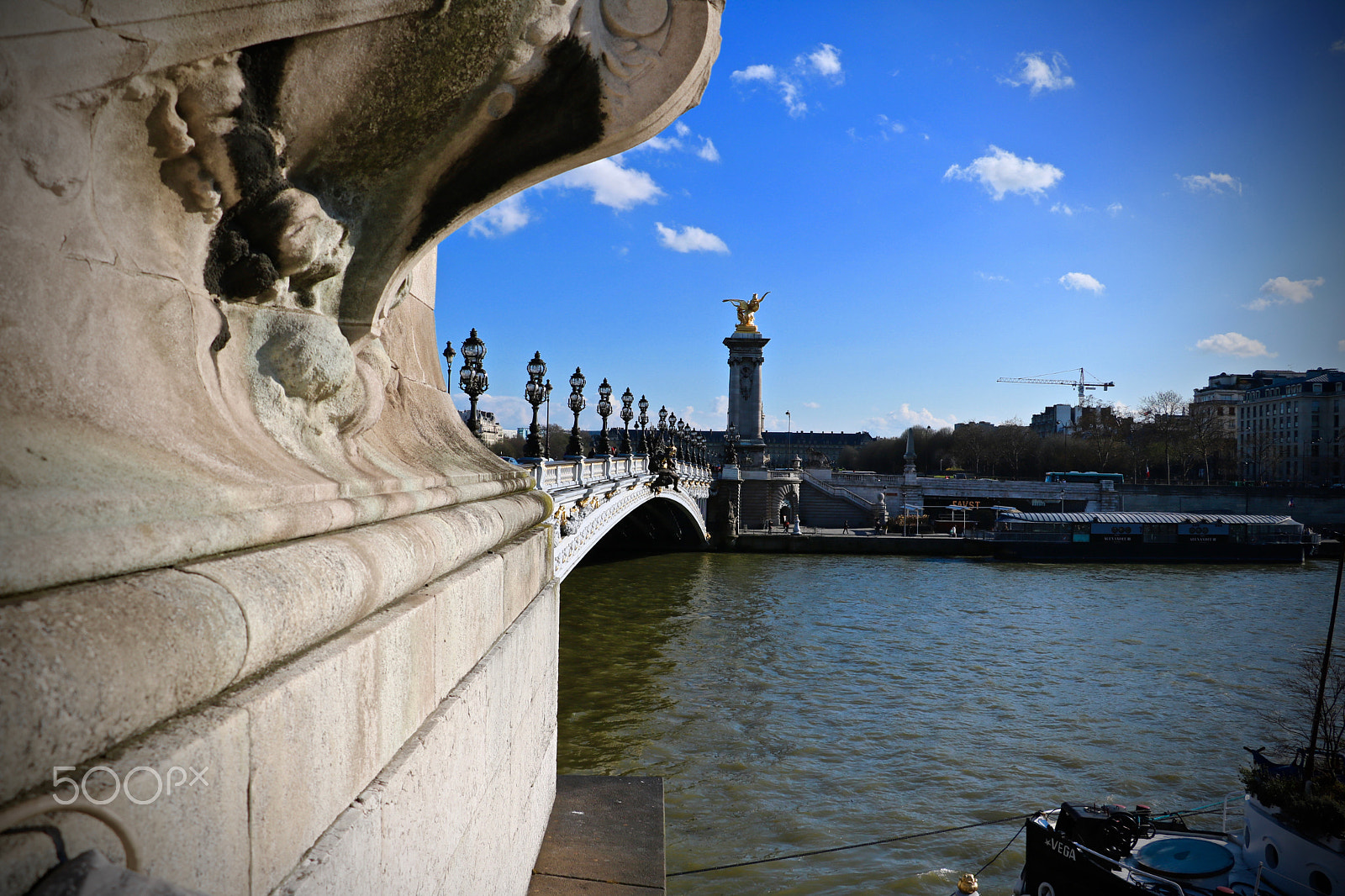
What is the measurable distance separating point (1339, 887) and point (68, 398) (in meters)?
10.5

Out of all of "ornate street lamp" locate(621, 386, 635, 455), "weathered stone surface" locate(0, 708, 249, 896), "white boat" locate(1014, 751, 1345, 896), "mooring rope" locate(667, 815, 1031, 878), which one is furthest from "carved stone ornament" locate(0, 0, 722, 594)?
"ornate street lamp" locate(621, 386, 635, 455)

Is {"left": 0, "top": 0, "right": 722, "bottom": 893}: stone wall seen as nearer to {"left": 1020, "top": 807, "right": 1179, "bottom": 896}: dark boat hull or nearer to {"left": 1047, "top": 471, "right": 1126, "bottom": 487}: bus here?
{"left": 1020, "top": 807, "right": 1179, "bottom": 896}: dark boat hull

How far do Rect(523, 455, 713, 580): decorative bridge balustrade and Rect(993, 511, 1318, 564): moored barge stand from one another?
15.4 metres

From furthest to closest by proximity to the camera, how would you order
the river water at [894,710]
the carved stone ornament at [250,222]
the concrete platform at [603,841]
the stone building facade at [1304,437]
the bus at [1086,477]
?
the stone building facade at [1304,437] → the bus at [1086,477] → the river water at [894,710] → the concrete platform at [603,841] → the carved stone ornament at [250,222]

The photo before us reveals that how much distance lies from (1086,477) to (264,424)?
70479 millimetres

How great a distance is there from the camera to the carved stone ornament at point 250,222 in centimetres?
134

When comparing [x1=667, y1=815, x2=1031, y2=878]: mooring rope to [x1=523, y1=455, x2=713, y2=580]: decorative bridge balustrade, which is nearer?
[x1=667, y1=815, x2=1031, y2=878]: mooring rope

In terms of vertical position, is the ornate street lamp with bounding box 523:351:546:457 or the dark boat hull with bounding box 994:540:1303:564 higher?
the ornate street lamp with bounding box 523:351:546:457

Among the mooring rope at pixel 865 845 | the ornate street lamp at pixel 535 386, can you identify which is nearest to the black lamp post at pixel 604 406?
the ornate street lamp at pixel 535 386

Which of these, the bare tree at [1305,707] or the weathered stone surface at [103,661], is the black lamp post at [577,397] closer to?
the bare tree at [1305,707]

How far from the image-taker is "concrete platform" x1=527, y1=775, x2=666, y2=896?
3.40 m

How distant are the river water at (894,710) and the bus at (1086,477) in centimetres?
3442

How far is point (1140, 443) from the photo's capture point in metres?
81.0

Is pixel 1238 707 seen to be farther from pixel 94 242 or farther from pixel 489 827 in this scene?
pixel 94 242
